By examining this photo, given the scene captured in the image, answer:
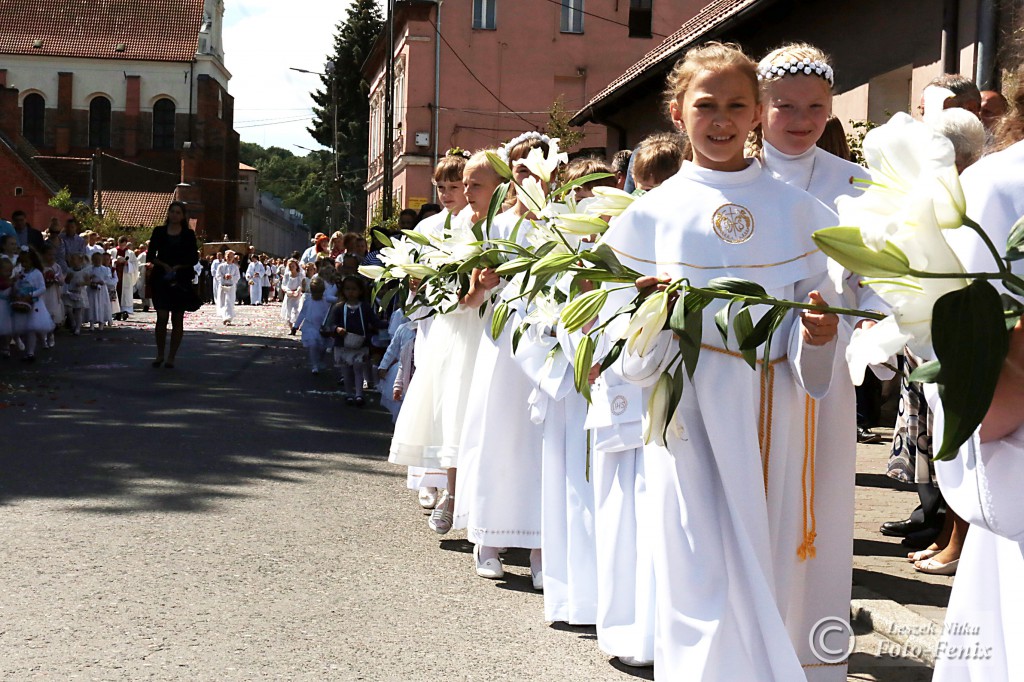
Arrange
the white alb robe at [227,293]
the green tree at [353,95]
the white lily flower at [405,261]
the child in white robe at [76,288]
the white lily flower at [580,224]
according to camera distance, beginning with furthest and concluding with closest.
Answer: the green tree at [353,95] → the white alb robe at [227,293] → the child in white robe at [76,288] → the white lily flower at [405,261] → the white lily flower at [580,224]

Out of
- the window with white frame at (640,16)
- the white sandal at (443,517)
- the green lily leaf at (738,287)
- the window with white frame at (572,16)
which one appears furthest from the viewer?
the window with white frame at (640,16)

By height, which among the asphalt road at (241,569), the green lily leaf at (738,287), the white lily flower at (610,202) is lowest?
the asphalt road at (241,569)

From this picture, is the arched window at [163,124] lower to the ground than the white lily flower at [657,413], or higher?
higher

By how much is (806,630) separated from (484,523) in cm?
237

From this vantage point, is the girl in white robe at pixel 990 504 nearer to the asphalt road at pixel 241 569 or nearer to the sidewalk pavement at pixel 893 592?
the asphalt road at pixel 241 569

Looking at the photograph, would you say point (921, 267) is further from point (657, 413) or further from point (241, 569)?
point (241, 569)

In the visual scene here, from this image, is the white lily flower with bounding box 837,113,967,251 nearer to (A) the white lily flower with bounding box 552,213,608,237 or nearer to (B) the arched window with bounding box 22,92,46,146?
(A) the white lily flower with bounding box 552,213,608,237

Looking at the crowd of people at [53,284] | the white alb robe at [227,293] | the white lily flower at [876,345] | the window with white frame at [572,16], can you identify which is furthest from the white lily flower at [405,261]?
the window with white frame at [572,16]

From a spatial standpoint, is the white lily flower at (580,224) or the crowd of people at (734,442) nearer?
the white lily flower at (580,224)

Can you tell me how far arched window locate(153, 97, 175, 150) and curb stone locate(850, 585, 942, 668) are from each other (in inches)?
3026

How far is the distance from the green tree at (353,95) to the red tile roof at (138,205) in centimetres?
1018

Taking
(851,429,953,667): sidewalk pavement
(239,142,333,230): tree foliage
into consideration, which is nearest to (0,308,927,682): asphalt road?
(851,429,953,667): sidewalk pavement

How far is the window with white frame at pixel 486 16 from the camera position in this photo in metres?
45.6

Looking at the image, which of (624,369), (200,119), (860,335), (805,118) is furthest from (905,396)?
(200,119)
